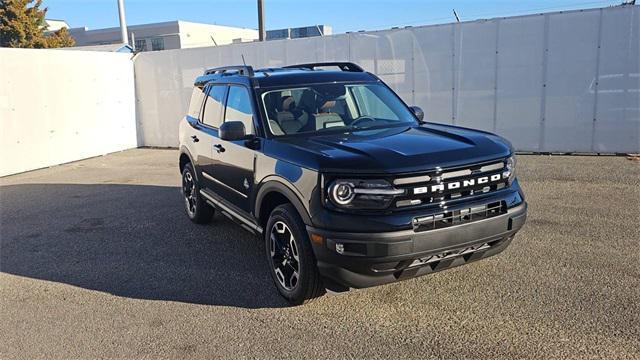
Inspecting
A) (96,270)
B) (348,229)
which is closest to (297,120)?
(348,229)

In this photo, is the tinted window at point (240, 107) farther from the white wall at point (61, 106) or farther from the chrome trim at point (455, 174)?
the white wall at point (61, 106)

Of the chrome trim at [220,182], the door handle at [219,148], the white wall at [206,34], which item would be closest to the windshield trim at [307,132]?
the chrome trim at [220,182]

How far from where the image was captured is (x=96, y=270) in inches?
Result: 202

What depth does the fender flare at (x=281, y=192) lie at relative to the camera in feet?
12.2

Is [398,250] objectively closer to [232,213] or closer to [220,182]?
[232,213]

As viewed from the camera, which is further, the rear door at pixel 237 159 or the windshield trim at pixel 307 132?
the rear door at pixel 237 159

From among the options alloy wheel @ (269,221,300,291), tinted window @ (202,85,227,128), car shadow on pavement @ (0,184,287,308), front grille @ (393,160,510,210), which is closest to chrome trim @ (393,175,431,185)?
front grille @ (393,160,510,210)

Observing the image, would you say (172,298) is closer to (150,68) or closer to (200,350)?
(200,350)

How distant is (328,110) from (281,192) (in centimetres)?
111

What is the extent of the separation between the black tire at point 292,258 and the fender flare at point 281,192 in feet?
0.33

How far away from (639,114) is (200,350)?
31.0ft

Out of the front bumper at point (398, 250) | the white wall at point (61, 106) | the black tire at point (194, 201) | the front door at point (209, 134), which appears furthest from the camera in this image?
the white wall at point (61, 106)

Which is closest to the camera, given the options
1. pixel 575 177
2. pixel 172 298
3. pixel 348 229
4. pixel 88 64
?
pixel 348 229

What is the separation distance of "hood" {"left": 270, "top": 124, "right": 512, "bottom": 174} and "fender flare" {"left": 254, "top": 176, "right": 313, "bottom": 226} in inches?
7.6
